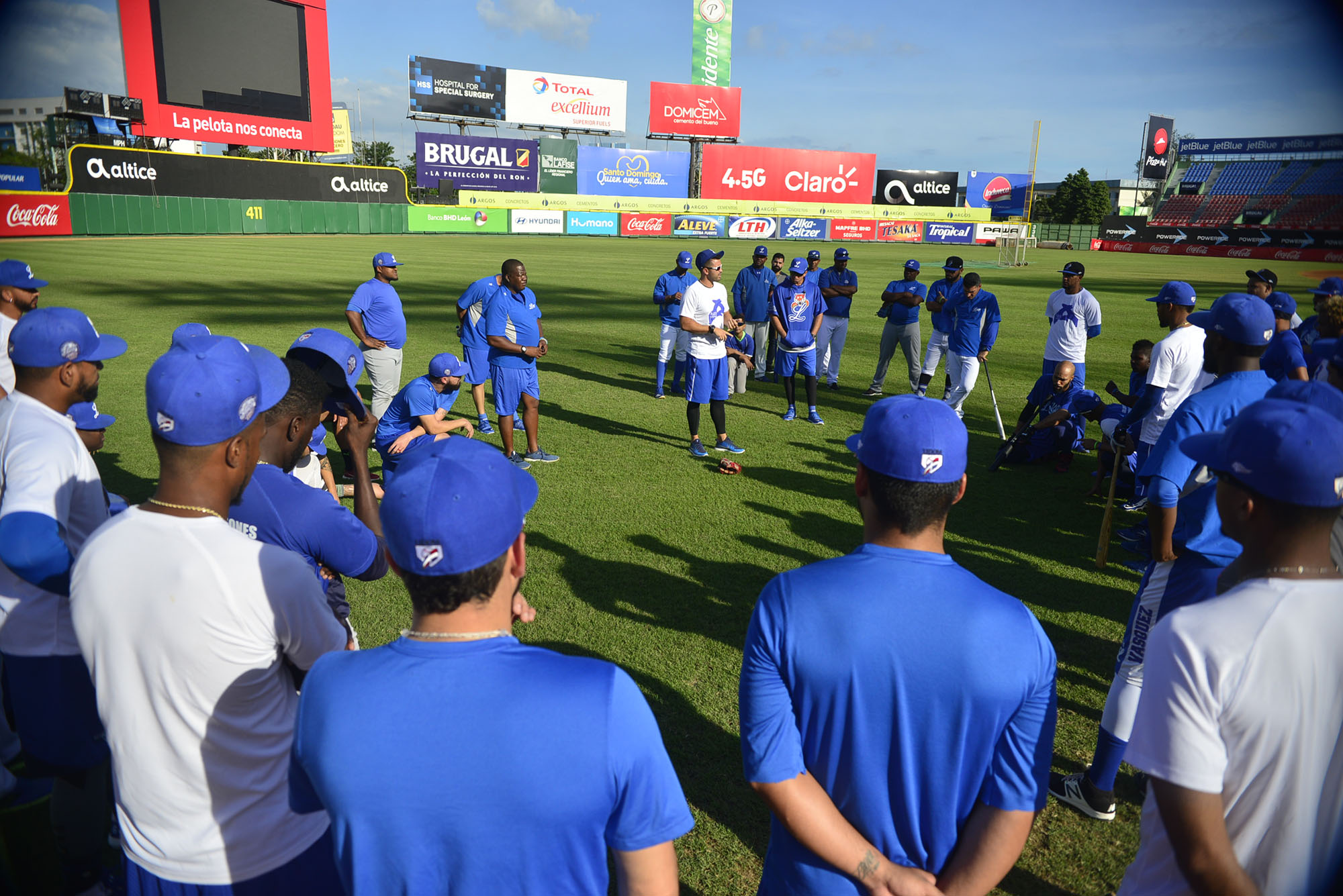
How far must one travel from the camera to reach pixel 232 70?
133ft

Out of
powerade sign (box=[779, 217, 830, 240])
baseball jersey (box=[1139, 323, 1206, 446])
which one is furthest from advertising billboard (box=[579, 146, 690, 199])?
baseball jersey (box=[1139, 323, 1206, 446])

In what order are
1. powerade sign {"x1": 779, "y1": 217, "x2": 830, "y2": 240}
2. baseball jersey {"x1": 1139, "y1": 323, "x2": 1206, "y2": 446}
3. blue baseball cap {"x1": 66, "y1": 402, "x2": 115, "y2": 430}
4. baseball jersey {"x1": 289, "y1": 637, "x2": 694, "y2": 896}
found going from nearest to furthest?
baseball jersey {"x1": 289, "y1": 637, "x2": 694, "y2": 896} → blue baseball cap {"x1": 66, "y1": 402, "x2": 115, "y2": 430} → baseball jersey {"x1": 1139, "y1": 323, "x2": 1206, "y2": 446} → powerade sign {"x1": 779, "y1": 217, "x2": 830, "y2": 240}

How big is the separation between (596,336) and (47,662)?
15.6 metres

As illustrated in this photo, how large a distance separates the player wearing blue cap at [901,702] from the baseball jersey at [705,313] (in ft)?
24.5

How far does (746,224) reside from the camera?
204 feet

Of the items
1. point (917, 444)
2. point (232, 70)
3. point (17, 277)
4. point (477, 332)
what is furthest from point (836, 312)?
point (232, 70)

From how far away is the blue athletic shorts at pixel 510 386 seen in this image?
9.10 metres

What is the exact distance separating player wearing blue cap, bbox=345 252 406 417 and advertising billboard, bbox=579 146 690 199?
193 feet

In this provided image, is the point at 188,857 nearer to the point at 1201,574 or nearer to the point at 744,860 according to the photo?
the point at 744,860

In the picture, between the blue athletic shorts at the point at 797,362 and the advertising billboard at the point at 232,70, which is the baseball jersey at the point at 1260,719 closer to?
the blue athletic shorts at the point at 797,362

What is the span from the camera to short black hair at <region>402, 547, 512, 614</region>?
1593 mm

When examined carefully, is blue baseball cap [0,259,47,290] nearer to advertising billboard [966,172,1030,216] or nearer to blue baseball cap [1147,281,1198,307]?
blue baseball cap [1147,281,1198,307]

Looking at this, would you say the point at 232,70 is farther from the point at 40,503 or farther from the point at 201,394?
the point at 201,394

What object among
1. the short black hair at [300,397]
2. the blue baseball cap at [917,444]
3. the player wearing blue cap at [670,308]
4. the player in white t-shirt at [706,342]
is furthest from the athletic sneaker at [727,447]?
the blue baseball cap at [917,444]
